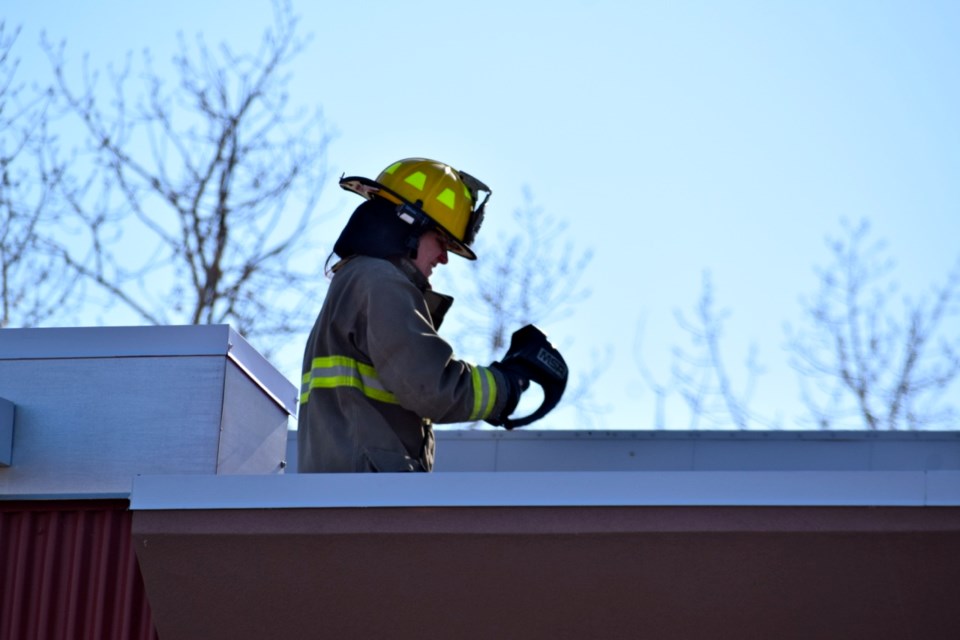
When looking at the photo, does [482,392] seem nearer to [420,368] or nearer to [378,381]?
[420,368]

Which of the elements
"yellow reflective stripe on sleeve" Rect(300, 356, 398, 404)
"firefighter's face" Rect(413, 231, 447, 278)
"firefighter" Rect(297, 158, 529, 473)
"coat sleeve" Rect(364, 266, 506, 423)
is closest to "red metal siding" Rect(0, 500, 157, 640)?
"firefighter" Rect(297, 158, 529, 473)

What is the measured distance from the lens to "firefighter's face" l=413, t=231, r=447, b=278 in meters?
5.09

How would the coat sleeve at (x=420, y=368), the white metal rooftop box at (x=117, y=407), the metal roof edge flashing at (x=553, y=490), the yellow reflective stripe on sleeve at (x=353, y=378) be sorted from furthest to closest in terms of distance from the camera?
the white metal rooftop box at (x=117, y=407)
the yellow reflective stripe on sleeve at (x=353, y=378)
the coat sleeve at (x=420, y=368)
the metal roof edge flashing at (x=553, y=490)

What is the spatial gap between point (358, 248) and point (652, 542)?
5.10 ft

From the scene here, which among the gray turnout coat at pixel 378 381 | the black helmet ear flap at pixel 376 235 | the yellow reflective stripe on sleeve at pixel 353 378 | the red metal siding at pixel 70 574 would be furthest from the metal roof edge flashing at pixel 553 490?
the black helmet ear flap at pixel 376 235

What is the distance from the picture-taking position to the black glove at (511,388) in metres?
4.70

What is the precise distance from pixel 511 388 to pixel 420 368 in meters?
0.37

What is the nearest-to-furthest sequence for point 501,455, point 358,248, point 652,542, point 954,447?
point 652,542 < point 358,248 < point 954,447 < point 501,455

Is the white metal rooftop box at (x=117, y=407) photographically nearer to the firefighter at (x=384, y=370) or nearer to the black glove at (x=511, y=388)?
the firefighter at (x=384, y=370)

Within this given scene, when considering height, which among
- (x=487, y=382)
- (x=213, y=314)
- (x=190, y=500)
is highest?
(x=213, y=314)

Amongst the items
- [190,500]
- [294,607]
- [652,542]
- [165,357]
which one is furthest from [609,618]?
[165,357]

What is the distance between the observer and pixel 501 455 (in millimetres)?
8570

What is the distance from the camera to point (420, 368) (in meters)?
4.50

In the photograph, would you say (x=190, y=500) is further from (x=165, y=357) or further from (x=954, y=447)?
(x=954, y=447)
